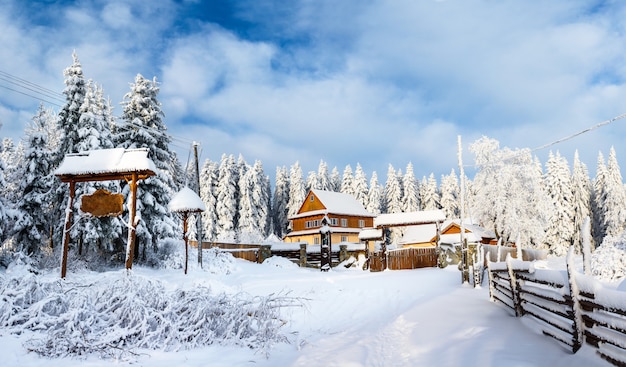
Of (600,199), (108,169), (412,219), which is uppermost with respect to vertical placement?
(600,199)

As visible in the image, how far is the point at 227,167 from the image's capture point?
55.0 metres

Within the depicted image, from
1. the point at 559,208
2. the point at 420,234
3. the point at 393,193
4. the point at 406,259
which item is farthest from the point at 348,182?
the point at 406,259

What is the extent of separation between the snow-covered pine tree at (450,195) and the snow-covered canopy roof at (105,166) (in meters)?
56.9

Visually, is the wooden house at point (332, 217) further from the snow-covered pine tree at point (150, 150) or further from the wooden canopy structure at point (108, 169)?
the wooden canopy structure at point (108, 169)

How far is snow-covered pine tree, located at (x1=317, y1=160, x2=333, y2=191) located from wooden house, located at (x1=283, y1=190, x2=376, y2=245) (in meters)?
13.5

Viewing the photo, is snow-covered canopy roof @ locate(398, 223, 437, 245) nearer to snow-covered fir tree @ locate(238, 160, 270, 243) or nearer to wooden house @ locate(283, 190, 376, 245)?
wooden house @ locate(283, 190, 376, 245)

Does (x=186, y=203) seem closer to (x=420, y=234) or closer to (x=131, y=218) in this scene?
(x=131, y=218)

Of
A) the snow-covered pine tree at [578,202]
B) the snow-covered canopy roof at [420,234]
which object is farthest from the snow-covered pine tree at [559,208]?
the snow-covered canopy roof at [420,234]

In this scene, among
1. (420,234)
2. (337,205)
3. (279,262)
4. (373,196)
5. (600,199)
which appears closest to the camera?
(279,262)

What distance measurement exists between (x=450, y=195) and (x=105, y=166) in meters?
59.8

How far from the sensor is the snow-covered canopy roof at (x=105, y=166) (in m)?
14.1

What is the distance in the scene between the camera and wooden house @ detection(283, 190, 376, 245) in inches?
1917

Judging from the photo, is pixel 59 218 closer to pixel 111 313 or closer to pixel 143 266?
pixel 143 266

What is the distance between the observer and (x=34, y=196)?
21.1m
